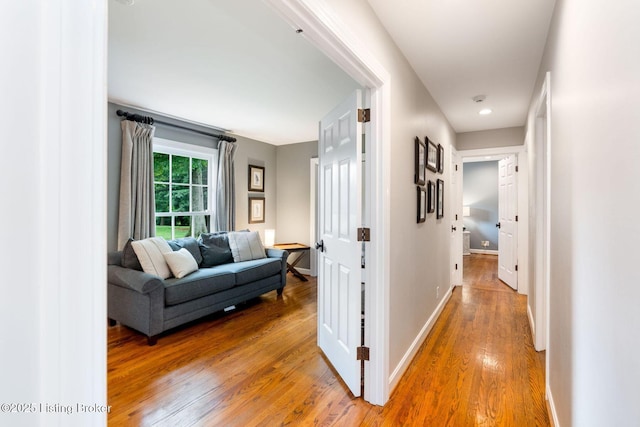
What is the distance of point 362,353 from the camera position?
1.97 meters

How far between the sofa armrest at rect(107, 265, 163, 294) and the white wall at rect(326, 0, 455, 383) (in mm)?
2041

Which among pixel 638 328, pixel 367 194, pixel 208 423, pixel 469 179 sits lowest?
pixel 208 423

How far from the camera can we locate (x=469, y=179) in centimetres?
820

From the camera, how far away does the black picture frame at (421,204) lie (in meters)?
2.65

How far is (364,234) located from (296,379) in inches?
45.2

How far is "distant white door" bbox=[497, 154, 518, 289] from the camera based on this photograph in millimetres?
4531

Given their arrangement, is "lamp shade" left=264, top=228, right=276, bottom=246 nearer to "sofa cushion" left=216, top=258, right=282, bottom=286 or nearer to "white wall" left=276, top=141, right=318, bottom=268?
"white wall" left=276, top=141, right=318, bottom=268

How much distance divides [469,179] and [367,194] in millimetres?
7247

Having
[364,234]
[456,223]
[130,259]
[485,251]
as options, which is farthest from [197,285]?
[485,251]
